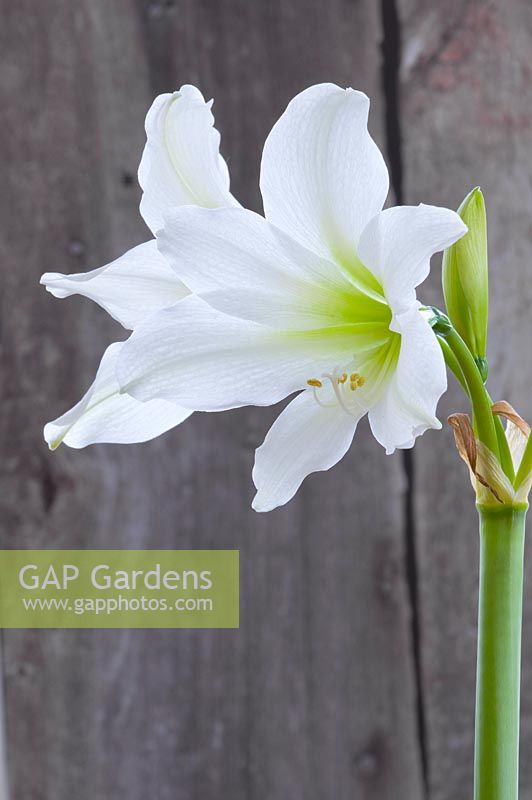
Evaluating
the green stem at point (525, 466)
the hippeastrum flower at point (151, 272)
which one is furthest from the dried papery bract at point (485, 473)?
the hippeastrum flower at point (151, 272)

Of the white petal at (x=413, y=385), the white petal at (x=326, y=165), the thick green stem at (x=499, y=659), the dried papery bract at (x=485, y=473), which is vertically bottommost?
the thick green stem at (x=499, y=659)

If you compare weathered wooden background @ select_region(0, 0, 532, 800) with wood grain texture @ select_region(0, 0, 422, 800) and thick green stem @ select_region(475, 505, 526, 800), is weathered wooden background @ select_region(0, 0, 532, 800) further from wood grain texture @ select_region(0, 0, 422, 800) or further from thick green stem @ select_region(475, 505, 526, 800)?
thick green stem @ select_region(475, 505, 526, 800)

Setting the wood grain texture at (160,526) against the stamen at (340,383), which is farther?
the wood grain texture at (160,526)

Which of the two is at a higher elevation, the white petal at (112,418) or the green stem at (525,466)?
the white petal at (112,418)

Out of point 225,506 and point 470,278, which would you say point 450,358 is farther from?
point 225,506

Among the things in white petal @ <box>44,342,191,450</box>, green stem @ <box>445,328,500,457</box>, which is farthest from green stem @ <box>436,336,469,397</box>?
white petal @ <box>44,342,191,450</box>

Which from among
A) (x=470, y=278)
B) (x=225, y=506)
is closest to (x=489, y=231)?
(x=225, y=506)

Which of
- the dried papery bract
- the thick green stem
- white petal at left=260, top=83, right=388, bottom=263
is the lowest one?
the thick green stem

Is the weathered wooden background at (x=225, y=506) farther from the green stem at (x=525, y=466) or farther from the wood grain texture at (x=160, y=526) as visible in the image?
the green stem at (x=525, y=466)
